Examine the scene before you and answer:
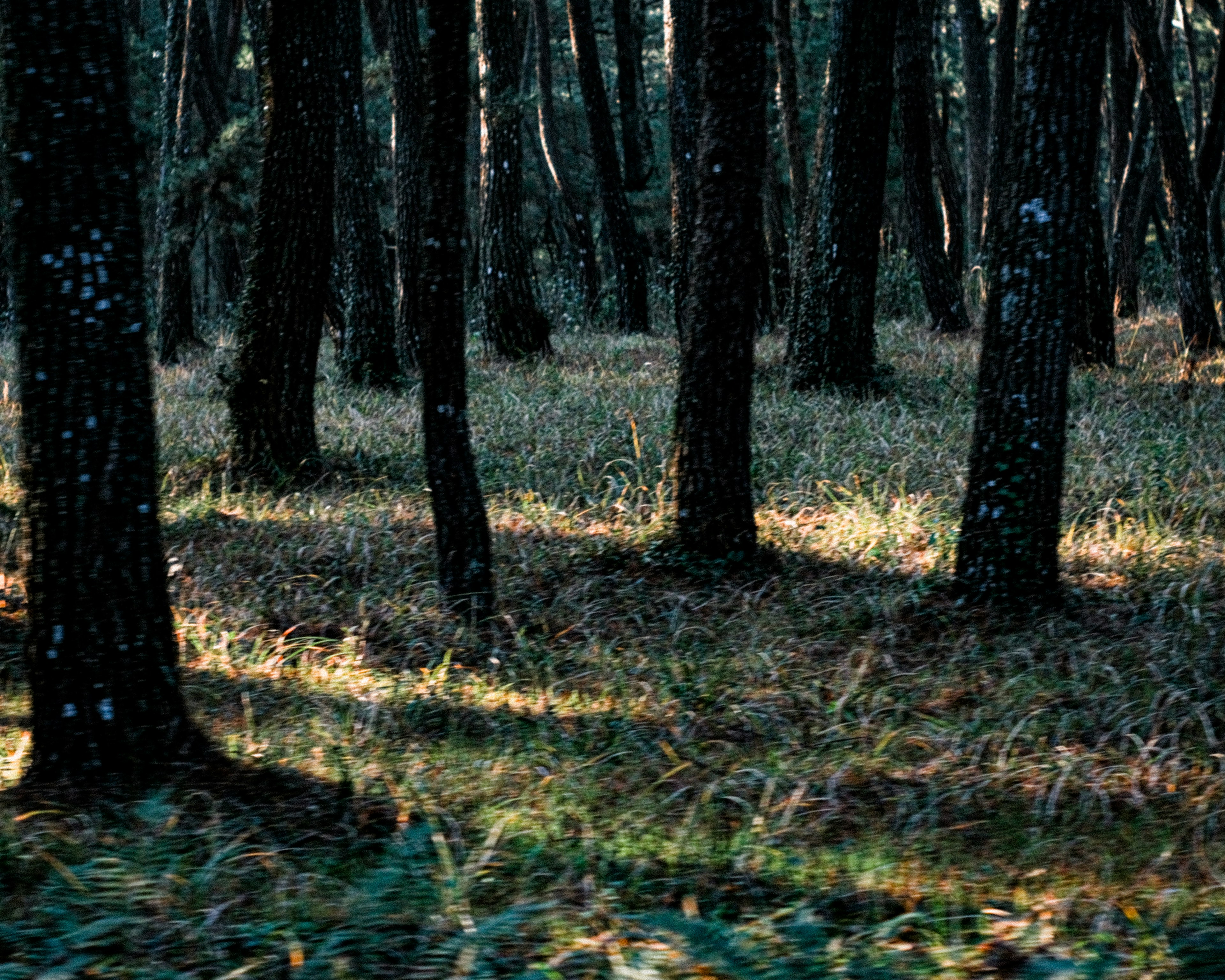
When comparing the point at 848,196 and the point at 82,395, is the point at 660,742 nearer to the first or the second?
the point at 82,395

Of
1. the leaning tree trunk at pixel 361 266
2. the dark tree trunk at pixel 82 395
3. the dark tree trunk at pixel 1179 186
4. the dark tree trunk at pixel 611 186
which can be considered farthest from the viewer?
the dark tree trunk at pixel 611 186

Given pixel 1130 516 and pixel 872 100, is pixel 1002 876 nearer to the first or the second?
pixel 1130 516

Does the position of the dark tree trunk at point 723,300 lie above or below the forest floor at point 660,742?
above

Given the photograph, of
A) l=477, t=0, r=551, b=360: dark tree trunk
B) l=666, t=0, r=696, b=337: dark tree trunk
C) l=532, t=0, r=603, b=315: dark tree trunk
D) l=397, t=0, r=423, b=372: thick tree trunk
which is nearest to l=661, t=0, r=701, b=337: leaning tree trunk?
l=666, t=0, r=696, b=337: dark tree trunk

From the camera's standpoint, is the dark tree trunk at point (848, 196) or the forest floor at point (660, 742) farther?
the dark tree trunk at point (848, 196)

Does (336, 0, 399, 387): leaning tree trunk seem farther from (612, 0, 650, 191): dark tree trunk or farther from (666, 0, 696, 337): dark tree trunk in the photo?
(612, 0, 650, 191): dark tree trunk

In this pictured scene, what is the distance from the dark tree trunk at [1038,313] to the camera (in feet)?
20.5

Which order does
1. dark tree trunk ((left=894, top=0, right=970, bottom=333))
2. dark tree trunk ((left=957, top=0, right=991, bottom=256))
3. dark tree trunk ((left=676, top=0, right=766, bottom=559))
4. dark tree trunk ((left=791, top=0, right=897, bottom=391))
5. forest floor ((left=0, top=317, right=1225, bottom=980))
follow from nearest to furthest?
forest floor ((left=0, top=317, right=1225, bottom=980)) < dark tree trunk ((left=676, top=0, right=766, bottom=559)) < dark tree trunk ((left=791, top=0, right=897, bottom=391)) < dark tree trunk ((left=894, top=0, right=970, bottom=333)) < dark tree trunk ((left=957, top=0, right=991, bottom=256))

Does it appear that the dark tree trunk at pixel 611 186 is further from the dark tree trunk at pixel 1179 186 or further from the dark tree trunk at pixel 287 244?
the dark tree trunk at pixel 287 244

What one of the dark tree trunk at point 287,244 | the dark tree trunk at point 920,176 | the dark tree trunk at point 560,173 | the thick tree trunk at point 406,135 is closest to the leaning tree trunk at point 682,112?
the thick tree trunk at point 406,135

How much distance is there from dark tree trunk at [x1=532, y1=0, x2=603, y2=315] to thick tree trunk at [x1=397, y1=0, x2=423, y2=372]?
20.1ft

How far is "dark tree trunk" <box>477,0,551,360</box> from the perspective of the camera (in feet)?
45.7

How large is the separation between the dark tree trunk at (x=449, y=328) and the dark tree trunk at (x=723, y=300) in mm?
1339

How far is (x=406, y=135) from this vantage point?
1334 centimetres
